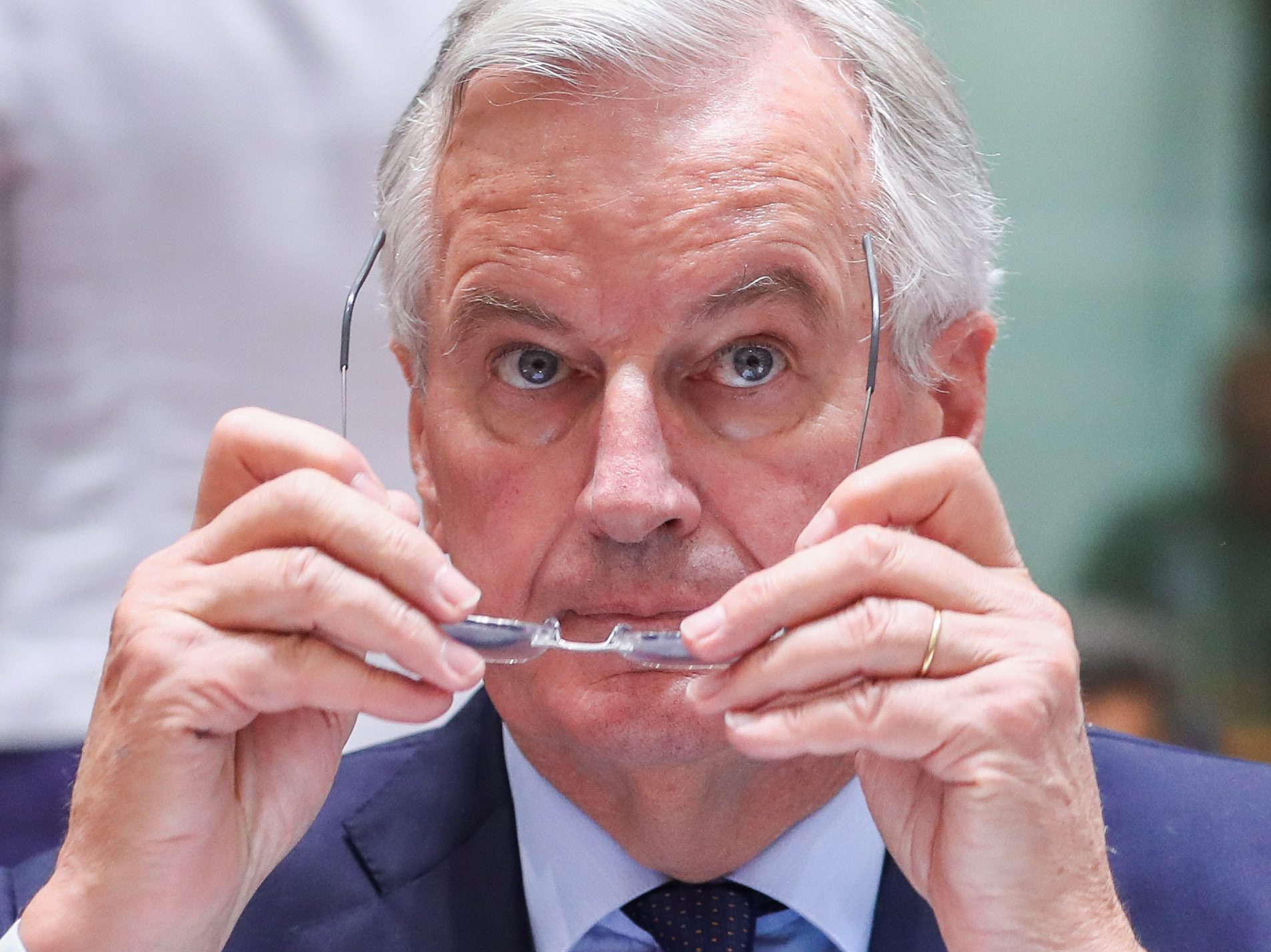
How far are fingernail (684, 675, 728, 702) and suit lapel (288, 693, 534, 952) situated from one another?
70 centimetres

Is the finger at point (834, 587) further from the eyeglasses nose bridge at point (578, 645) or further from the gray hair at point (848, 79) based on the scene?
the gray hair at point (848, 79)

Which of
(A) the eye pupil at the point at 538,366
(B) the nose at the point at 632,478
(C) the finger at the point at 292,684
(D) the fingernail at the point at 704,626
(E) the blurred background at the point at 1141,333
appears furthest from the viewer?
(E) the blurred background at the point at 1141,333

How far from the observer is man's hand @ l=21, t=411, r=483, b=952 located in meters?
1.68

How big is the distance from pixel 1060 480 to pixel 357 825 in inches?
109

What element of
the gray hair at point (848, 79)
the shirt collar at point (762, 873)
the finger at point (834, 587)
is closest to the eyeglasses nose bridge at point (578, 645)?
the finger at point (834, 587)

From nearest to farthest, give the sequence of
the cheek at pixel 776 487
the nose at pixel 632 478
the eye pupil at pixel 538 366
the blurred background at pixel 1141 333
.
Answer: the nose at pixel 632 478, the cheek at pixel 776 487, the eye pupil at pixel 538 366, the blurred background at pixel 1141 333

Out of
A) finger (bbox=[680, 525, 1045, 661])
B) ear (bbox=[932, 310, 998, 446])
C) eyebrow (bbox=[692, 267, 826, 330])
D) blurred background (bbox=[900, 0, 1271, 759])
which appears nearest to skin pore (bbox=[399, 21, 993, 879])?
eyebrow (bbox=[692, 267, 826, 330])

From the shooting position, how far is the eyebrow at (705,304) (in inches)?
77.6

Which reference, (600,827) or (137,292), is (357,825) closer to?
(600,827)

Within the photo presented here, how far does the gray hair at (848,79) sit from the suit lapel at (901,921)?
29.3 inches

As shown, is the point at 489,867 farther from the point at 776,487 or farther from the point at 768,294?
the point at 768,294

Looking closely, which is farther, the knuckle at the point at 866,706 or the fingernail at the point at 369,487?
the fingernail at the point at 369,487

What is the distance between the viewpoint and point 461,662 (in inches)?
65.7

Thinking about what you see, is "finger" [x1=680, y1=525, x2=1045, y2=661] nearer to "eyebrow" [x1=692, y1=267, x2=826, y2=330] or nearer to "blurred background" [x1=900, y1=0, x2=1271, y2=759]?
"eyebrow" [x1=692, y1=267, x2=826, y2=330]
